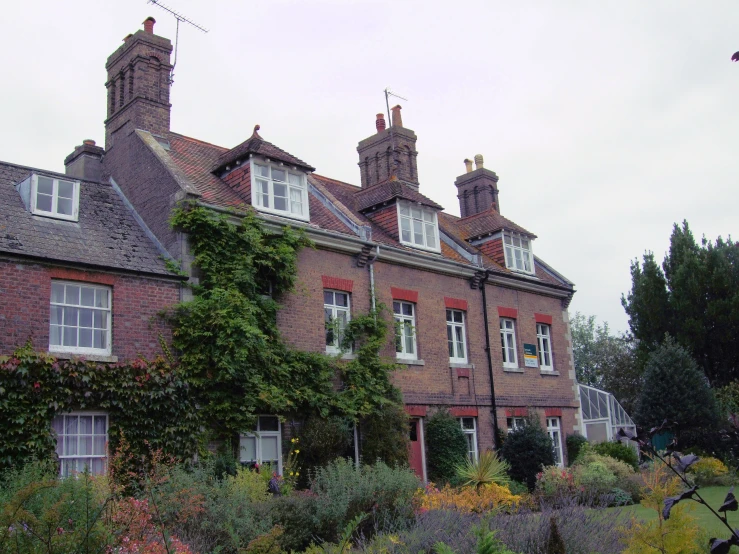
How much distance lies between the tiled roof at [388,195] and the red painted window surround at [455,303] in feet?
9.52

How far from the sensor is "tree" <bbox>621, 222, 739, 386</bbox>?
36.4m

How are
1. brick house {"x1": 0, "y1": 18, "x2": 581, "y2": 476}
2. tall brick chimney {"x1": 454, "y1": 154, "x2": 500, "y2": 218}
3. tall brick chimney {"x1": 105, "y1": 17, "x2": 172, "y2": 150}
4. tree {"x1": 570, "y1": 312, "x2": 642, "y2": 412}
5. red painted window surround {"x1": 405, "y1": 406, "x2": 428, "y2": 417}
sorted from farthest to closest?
tree {"x1": 570, "y1": 312, "x2": 642, "y2": 412} → tall brick chimney {"x1": 454, "y1": 154, "x2": 500, "y2": 218} → red painted window surround {"x1": 405, "y1": 406, "x2": 428, "y2": 417} → tall brick chimney {"x1": 105, "y1": 17, "x2": 172, "y2": 150} → brick house {"x1": 0, "y1": 18, "x2": 581, "y2": 476}

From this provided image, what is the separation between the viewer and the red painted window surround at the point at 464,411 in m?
21.9

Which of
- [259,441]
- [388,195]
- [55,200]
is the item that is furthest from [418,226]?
[55,200]

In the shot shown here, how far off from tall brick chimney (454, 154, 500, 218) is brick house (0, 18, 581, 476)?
208 centimetres

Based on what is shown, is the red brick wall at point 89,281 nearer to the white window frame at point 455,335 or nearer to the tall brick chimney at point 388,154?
the white window frame at point 455,335

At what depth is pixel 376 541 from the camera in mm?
8594

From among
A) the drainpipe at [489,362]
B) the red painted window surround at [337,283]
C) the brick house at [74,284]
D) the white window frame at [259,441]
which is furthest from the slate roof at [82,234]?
the drainpipe at [489,362]

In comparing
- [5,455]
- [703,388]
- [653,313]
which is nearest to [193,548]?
[5,455]

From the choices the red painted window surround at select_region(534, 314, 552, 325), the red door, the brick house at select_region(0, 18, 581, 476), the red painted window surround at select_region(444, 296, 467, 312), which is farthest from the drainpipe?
the red door

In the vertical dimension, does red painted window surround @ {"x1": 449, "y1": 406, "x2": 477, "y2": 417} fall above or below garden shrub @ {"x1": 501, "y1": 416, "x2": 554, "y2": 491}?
above

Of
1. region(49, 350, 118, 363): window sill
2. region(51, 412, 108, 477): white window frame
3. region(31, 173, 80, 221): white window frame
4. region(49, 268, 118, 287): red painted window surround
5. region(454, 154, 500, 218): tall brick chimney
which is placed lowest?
region(51, 412, 108, 477): white window frame

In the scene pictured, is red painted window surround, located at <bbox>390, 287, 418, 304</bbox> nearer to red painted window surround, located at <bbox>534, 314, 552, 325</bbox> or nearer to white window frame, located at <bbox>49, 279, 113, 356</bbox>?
red painted window surround, located at <bbox>534, 314, 552, 325</bbox>

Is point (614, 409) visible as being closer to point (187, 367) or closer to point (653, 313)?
point (653, 313)
